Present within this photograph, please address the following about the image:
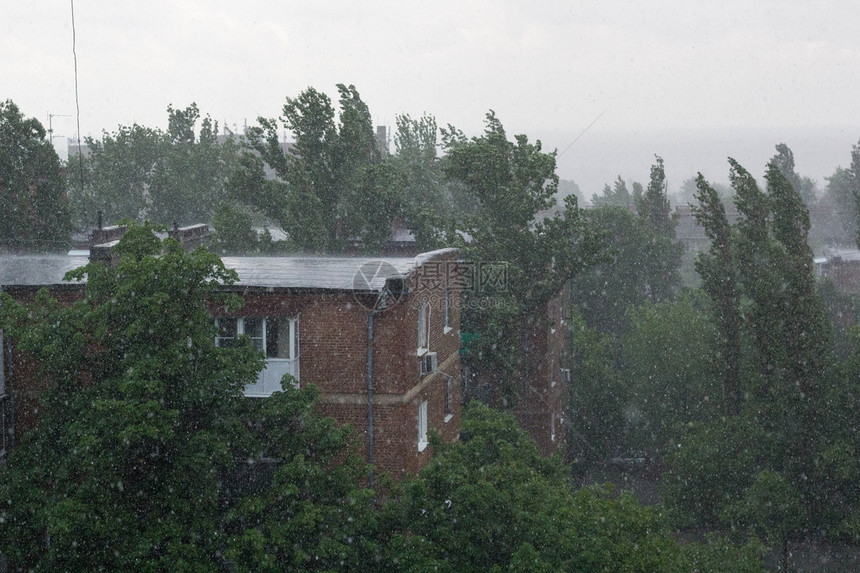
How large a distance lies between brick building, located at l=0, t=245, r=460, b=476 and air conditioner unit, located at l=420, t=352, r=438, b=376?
27 cm

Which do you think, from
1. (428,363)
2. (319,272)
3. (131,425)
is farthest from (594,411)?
(131,425)

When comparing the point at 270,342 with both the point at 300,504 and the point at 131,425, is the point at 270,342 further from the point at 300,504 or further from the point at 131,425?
the point at 131,425

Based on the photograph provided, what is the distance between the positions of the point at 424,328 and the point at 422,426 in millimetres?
1978

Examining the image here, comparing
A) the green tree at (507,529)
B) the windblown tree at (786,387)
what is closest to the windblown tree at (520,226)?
the windblown tree at (786,387)

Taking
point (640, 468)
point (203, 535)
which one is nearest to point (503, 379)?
point (640, 468)

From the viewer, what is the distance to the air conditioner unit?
18.5 m

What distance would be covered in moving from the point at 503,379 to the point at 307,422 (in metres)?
15.5

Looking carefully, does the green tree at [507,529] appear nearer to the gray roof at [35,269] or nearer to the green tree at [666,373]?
the gray roof at [35,269]

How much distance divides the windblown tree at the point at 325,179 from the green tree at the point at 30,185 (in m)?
8.31

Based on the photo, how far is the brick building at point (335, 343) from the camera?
1694 cm

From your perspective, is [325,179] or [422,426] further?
[325,179]

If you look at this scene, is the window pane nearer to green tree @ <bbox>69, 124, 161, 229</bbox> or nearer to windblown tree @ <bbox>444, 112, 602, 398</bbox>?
windblown tree @ <bbox>444, 112, 602, 398</bbox>

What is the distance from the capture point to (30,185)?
3988cm

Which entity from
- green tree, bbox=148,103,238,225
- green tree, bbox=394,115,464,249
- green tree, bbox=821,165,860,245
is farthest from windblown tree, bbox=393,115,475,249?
green tree, bbox=821,165,860,245
